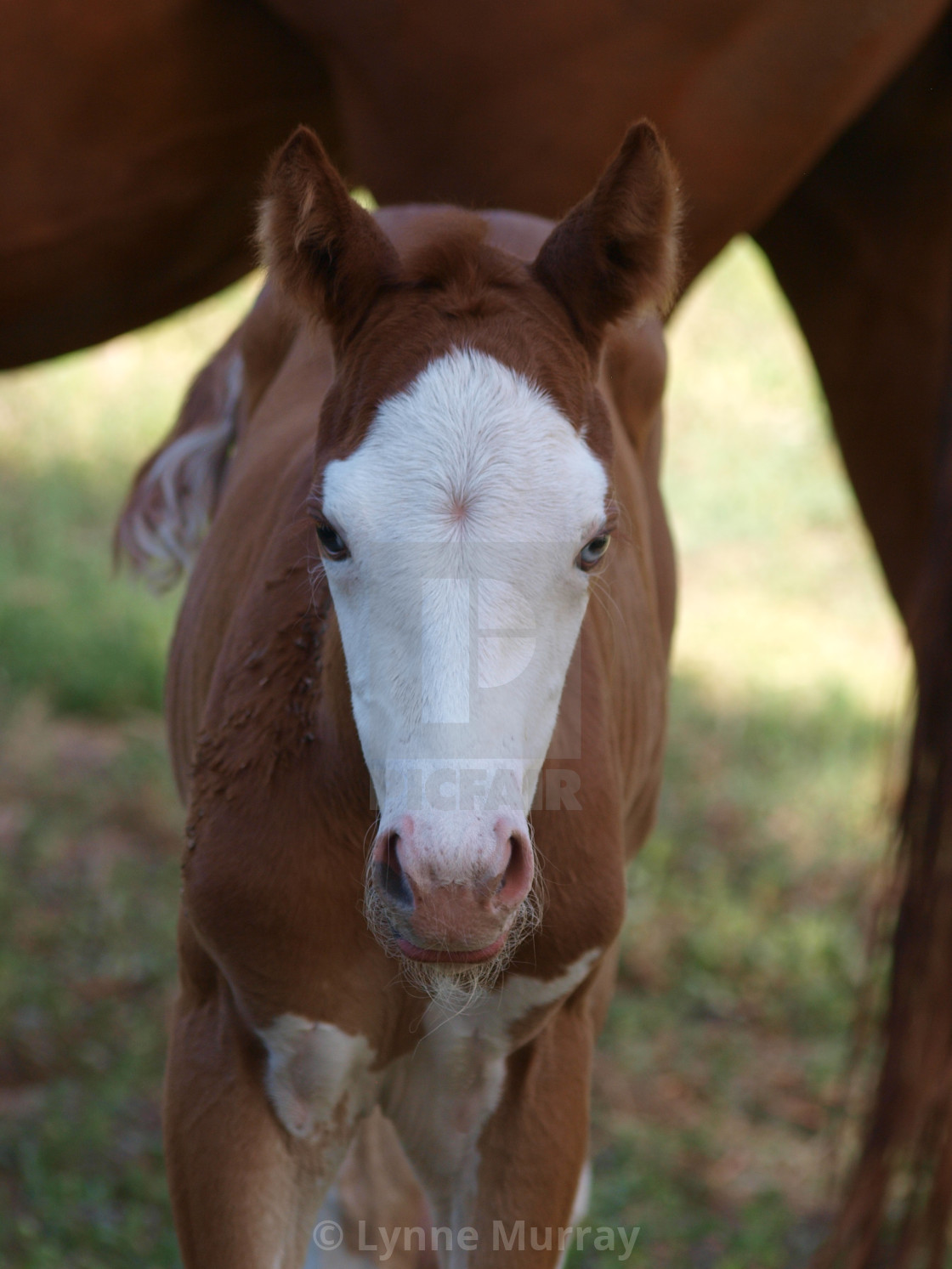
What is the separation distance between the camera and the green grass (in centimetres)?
240

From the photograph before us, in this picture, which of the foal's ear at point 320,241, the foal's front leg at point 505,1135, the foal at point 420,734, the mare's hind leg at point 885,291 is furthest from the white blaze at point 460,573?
the mare's hind leg at point 885,291

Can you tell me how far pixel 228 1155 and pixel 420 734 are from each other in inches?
23.3

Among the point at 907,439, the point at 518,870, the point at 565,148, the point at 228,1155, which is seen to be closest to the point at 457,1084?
the point at 228,1155

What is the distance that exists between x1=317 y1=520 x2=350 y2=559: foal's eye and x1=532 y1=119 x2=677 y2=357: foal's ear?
0.33m

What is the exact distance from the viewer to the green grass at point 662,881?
94.7 inches

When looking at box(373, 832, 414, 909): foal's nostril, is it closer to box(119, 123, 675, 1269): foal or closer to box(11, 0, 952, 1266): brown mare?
box(119, 123, 675, 1269): foal

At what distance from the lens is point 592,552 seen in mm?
1366

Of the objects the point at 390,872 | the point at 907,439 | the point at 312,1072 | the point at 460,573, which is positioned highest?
the point at 907,439

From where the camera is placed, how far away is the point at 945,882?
85.4 inches

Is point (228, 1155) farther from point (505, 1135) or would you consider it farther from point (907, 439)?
point (907, 439)

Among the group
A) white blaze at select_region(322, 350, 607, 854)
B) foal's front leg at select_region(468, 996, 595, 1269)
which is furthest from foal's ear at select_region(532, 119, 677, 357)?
foal's front leg at select_region(468, 996, 595, 1269)

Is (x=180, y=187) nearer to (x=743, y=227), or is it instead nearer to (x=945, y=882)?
(x=743, y=227)

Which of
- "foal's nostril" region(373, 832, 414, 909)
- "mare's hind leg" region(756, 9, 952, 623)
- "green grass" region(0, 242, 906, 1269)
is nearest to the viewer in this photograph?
"foal's nostril" region(373, 832, 414, 909)

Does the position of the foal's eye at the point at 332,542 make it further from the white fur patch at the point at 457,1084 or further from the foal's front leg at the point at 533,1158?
the foal's front leg at the point at 533,1158
